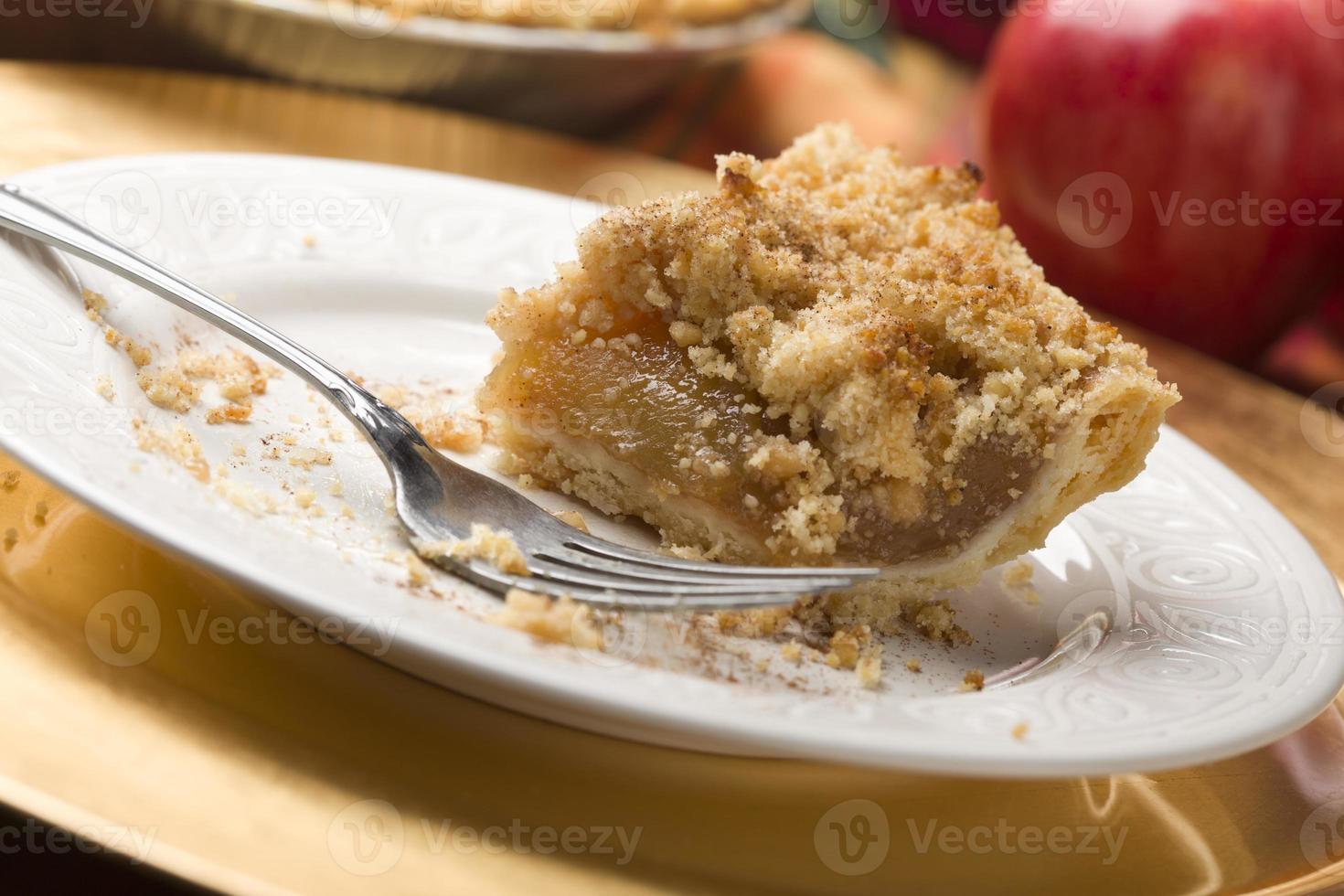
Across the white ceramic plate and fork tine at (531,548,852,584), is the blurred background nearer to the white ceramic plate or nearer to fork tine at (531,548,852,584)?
the white ceramic plate

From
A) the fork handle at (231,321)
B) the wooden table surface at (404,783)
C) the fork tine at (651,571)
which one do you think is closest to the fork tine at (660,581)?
the fork tine at (651,571)

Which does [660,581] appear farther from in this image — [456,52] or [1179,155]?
[1179,155]

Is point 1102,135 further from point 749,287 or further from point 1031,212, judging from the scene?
point 749,287

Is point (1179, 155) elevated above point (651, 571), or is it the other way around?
point (1179, 155)

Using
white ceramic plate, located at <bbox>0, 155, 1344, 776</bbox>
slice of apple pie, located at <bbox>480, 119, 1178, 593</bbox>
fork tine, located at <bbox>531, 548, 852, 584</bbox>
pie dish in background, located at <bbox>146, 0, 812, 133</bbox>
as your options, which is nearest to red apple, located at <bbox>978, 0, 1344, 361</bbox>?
pie dish in background, located at <bbox>146, 0, 812, 133</bbox>

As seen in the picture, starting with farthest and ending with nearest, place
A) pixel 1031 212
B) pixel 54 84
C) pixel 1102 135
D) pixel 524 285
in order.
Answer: pixel 1031 212 < pixel 1102 135 < pixel 54 84 < pixel 524 285

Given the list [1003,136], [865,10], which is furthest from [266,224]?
[865,10]

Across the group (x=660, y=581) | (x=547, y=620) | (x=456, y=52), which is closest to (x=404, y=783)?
(x=547, y=620)
